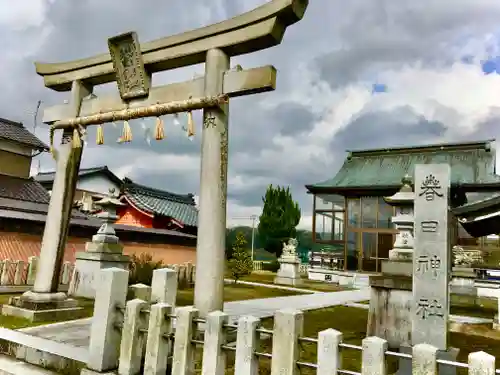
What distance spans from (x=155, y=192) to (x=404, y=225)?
26.5 metres

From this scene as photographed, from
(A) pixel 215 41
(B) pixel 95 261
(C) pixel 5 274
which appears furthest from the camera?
(C) pixel 5 274

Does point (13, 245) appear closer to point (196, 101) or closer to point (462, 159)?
point (196, 101)

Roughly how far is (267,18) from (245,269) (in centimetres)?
1598

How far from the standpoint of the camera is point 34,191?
64.8ft

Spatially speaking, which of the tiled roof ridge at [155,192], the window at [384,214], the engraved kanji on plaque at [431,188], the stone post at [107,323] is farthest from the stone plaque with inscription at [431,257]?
the tiled roof ridge at [155,192]

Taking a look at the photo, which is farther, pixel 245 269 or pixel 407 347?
pixel 245 269

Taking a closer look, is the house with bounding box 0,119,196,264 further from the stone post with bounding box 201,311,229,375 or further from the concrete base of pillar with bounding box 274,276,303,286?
the stone post with bounding box 201,311,229,375

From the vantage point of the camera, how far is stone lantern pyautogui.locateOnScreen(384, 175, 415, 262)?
27.8 feet

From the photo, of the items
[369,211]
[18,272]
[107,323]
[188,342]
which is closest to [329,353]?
[188,342]

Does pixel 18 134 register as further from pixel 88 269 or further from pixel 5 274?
pixel 88 269

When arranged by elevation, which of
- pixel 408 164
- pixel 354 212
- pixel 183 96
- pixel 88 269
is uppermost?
pixel 408 164

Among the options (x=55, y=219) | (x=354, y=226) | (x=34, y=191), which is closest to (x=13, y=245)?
(x=34, y=191)

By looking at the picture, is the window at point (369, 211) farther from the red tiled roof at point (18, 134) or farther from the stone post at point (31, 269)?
the stone post at point (31, 269)

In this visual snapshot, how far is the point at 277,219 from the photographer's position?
137 ft
